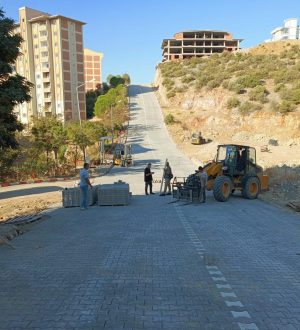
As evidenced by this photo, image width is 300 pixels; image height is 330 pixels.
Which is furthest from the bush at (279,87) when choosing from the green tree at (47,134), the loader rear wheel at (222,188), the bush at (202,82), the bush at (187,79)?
the loader rear wheel at (222,188)

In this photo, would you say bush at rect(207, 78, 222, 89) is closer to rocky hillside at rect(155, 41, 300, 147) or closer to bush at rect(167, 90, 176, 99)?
rocky hillside at rect(155, 41, 300, 147)

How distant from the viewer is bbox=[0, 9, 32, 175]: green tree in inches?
408

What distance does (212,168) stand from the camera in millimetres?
16453

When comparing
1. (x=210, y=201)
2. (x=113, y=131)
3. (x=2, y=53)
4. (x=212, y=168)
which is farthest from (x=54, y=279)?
(x=113, y=131)

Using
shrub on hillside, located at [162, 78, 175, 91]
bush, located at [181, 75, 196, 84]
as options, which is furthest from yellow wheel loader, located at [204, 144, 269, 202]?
bush, located at [181, 75, 196, 84]

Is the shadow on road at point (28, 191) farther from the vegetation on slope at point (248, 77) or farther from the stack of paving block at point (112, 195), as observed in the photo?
the vegetation on slope at point (248, 77)

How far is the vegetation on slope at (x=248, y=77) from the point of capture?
56.9m

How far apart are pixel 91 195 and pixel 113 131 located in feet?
123

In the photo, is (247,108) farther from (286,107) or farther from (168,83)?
(168,83)

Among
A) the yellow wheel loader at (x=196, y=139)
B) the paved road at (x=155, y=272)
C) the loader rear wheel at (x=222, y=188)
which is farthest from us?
the yellow wheel loader at (x=196, y=139)

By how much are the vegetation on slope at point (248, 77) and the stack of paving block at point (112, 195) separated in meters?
44.2

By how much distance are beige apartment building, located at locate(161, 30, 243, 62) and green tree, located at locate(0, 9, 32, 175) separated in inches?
4202

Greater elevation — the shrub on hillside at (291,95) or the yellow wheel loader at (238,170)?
the shrub on hillside at (291,95)

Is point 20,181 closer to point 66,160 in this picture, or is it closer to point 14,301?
point 66,160
